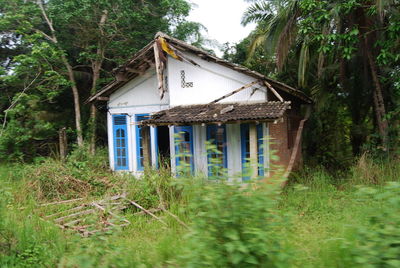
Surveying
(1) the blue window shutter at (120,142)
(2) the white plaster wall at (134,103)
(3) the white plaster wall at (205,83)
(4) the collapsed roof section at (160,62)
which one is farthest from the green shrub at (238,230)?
(1) the blue window shutter at (120,142)

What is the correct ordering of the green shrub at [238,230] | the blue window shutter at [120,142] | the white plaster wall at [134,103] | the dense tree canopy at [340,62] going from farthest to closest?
1. the blue window shutter at [120,142]
2. the white plaster wall at [134,103]
3. the dense tree canopy at [340,62]
4. the green shrub at [238,230]

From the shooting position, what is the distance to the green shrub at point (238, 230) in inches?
97.5

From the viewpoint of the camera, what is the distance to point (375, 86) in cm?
1017

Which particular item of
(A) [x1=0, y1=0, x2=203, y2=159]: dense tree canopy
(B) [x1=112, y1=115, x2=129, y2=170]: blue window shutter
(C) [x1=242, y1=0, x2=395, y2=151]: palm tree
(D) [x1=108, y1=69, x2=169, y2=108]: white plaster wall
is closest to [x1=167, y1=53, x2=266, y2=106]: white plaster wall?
(D) [x1=108, y1=69, x2=169, y2=108]: white plaster wall

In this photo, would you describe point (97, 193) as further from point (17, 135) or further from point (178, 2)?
point (178, 2)

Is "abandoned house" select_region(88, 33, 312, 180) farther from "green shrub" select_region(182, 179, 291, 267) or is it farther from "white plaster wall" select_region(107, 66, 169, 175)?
"green shrub" select_region(182, 179, 291, 267)

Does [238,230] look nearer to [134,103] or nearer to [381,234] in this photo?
[381,234]

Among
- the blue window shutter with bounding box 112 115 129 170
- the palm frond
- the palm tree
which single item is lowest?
the blue window shutter with bounding box 112 115 129 170

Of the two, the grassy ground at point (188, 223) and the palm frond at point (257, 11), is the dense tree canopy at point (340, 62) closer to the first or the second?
the palm frond at point (257, 11)

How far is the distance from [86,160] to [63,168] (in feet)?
7.57

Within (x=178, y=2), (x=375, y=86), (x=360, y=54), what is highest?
(x=178, y=2)

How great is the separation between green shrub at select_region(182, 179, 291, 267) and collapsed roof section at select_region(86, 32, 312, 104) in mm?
7423

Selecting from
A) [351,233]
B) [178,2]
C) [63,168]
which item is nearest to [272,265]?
[351,233]

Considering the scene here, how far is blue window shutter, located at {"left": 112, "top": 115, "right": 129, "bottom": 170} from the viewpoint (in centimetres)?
1238
